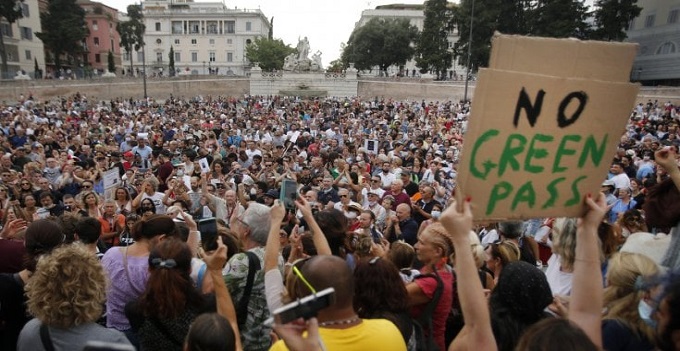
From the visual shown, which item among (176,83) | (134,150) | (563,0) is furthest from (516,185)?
(176,83)

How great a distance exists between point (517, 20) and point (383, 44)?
2211cm

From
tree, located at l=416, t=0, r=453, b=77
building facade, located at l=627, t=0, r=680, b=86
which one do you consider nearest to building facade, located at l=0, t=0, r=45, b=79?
tree, located at l=416, t=0, r=453, b=77

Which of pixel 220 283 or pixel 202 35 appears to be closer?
pixel 220 283

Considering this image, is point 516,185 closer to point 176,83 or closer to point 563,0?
point 563,0

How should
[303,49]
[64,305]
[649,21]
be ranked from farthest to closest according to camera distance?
[303,49], [649,21], [64,305]

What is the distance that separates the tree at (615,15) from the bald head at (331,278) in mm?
44836

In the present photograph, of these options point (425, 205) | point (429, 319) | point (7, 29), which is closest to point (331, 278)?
point (429, 319)

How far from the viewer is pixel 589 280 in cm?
181

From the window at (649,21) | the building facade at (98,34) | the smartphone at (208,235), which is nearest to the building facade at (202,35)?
the building facade at (98,34)

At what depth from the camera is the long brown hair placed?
2.43m

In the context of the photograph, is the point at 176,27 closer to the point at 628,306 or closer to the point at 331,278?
the point at 331,278

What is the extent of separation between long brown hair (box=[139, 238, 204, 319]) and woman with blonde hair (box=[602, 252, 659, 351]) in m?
2.04

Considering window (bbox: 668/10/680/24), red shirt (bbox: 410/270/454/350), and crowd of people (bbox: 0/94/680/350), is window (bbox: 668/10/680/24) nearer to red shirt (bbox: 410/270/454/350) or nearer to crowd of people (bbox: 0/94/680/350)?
crowd of people (bbox: 0/94/680/350)

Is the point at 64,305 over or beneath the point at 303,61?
beneath
